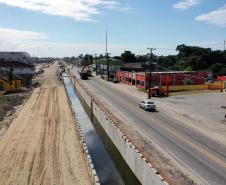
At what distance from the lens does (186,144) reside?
34.3 m

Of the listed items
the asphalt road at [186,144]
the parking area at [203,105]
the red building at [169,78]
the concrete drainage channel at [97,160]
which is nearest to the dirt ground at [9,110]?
the concrete drainage channel at [97,160]

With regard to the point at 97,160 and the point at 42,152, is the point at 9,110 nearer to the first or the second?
the point at 42,152

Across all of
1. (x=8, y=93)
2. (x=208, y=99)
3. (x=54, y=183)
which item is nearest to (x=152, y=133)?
(x=54, y=183)

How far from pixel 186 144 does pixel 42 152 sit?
42.6 feet

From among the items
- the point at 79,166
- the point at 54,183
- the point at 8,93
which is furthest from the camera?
the point at 8,93

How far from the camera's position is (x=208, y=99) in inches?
2677

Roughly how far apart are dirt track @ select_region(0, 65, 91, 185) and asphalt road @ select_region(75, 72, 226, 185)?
302 inches

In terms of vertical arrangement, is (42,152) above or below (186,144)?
below

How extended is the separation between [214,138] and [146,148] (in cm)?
801

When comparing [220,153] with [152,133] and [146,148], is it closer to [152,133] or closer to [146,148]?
[146,148]

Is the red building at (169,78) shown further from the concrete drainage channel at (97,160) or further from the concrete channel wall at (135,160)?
the concrete channel wall at (135,160)

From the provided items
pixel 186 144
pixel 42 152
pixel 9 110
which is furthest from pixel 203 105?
pixel 42 152

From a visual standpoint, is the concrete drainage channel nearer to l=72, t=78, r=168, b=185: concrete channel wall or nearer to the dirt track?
the dirt track

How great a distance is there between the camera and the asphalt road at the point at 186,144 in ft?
87.5
